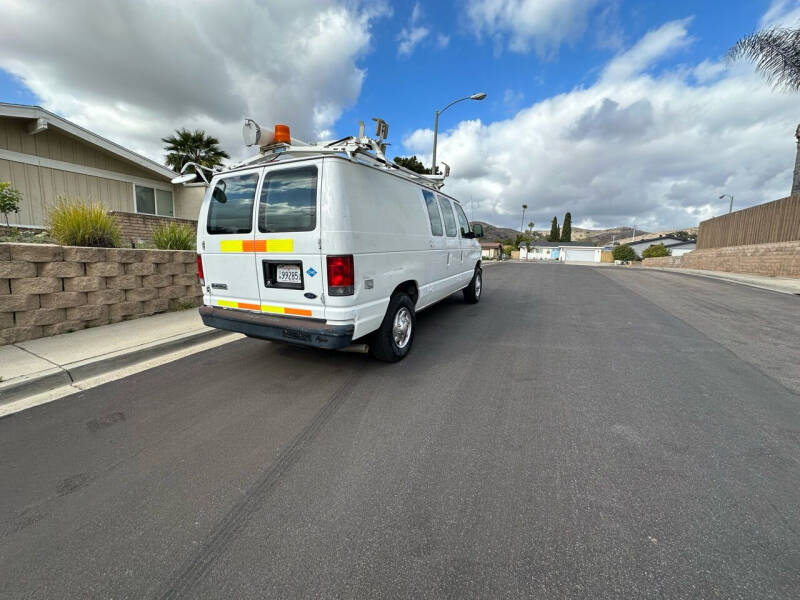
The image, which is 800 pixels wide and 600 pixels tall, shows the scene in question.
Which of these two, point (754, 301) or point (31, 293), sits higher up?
point (31, 293)

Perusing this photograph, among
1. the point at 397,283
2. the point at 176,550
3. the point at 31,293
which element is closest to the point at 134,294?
the point at 31,293

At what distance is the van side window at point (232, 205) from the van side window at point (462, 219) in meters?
3.93

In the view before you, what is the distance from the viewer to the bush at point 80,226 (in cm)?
512

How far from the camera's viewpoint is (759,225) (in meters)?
17.9

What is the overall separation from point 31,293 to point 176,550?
4456mm

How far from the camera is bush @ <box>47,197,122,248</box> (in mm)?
5125

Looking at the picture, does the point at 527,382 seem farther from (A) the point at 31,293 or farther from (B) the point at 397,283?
(A) the point at 31,293

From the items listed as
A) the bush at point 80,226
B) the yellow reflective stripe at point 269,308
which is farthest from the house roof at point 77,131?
the yellow reflective stripe at point 269,308

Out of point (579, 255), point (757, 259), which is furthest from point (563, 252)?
point (757, 259)

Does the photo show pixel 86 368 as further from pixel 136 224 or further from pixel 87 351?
pixel 136 224

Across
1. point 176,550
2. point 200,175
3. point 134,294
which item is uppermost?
point 200,175

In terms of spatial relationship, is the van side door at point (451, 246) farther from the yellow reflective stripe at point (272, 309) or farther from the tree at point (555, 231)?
the tree at point (555, 231)

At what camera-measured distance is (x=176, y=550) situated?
176 centimetres

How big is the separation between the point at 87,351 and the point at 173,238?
3.00 meters
